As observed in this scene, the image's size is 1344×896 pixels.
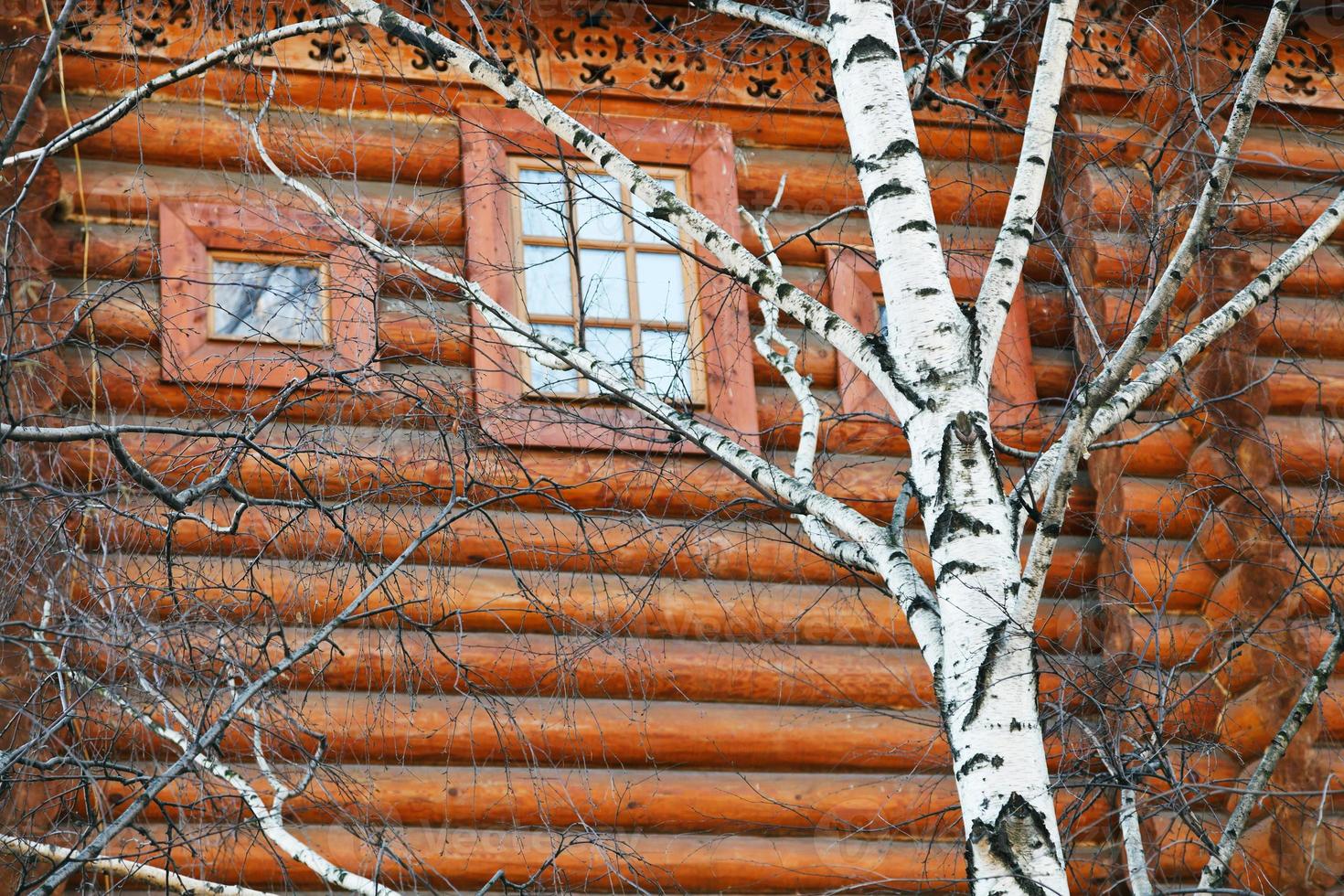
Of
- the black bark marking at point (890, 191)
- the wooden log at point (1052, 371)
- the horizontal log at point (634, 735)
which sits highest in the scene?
the black bark marking at point (890, 191)

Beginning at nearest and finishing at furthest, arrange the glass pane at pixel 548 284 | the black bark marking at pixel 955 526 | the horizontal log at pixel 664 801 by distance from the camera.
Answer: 1. the black bark marking at pixel 955 526
2. the horizontal log at pixel 664 801
3. the glass pane at pixel 548 284

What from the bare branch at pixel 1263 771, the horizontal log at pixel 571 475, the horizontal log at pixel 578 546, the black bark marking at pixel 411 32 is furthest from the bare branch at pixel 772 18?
the bare branch at pixel 1263 771

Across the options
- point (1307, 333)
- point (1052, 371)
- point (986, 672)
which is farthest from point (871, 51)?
point (1307, 333)

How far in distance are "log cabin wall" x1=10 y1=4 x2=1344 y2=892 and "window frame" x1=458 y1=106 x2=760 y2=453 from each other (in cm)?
11

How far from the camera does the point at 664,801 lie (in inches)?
231

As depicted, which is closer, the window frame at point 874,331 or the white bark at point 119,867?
the white bark at point 119,867

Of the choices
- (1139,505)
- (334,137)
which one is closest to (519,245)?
(334,137)

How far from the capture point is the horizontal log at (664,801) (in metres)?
5.60

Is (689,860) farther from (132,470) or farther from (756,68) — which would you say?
(756,68)

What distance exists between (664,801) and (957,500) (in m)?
2.60

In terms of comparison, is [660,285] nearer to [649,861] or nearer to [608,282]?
[608,282]

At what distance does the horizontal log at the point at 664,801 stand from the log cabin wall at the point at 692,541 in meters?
0.02

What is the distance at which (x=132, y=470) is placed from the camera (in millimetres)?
3268

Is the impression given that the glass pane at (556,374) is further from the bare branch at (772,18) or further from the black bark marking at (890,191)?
the black bark marking at (890,191)
